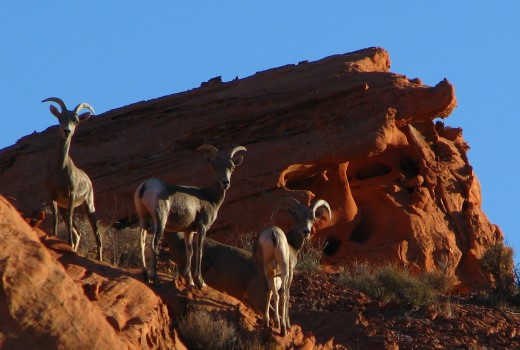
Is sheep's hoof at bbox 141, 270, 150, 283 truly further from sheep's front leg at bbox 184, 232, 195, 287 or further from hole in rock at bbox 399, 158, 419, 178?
hole in rock at bbox 399, 158, 419, 178

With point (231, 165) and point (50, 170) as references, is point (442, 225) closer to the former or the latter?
point (231, 165)

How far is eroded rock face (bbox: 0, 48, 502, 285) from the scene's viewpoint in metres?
24.8

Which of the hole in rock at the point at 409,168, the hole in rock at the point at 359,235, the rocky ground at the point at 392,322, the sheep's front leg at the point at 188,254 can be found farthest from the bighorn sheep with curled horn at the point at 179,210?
the hole in rock at the point at 409,168

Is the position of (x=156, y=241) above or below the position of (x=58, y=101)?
below

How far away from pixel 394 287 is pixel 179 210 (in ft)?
15.8

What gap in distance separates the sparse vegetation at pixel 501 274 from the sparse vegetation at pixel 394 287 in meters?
1.06

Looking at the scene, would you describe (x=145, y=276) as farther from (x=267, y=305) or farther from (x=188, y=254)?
(x=267, y=305)

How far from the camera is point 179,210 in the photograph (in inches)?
679

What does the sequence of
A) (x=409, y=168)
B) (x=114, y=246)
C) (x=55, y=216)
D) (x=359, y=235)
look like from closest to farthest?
(x=55, y=216)
(x=114, y=246)
(x=359, y=235)
(x=409, y=168)

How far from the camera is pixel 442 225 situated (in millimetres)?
26141

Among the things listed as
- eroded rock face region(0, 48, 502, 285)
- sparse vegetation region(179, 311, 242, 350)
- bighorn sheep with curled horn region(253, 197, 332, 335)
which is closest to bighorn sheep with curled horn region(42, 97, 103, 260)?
sparse vegetation region(179, 311, 242, 350)

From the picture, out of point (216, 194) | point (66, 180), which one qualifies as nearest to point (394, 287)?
point (216, 194)

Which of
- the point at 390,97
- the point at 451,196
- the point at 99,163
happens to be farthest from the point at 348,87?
the point at 99,163

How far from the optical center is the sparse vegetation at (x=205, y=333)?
15.9 metres
